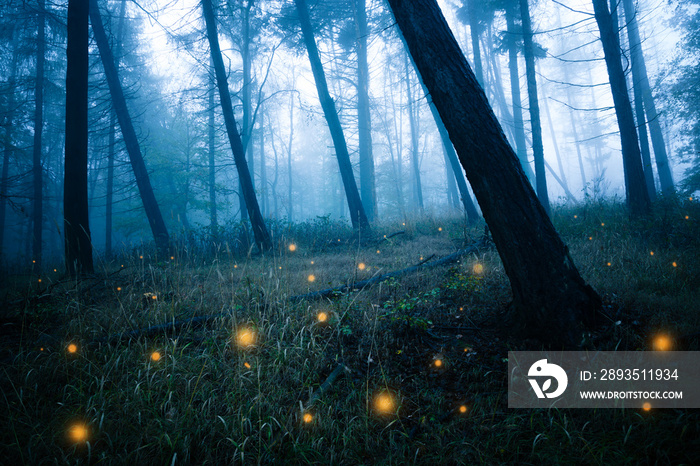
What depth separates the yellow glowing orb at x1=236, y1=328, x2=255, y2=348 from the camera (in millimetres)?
2244

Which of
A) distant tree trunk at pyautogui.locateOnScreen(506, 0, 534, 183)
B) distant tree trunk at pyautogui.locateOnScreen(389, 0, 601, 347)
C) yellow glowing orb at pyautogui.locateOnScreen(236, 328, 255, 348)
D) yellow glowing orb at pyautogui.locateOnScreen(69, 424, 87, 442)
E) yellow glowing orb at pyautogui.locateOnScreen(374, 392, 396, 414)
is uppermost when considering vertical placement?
distant tree trunk at pyautogui.locateOnScreen(506, 0, 534, 183)

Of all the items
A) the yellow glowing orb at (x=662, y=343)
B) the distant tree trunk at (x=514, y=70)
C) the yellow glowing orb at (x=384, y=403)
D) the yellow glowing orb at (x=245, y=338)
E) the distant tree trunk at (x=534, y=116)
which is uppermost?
the distant tree trunk at (x=514, y=70)

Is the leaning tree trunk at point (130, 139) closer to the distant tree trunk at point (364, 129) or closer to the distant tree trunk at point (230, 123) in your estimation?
the distant tree trunk at point (230, 123)

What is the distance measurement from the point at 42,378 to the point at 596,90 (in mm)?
41704

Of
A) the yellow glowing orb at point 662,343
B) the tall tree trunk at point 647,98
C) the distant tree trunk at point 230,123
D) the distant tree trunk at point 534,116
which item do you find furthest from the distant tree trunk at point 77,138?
the tall tree trunk at point 647,98

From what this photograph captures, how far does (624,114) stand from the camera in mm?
5758

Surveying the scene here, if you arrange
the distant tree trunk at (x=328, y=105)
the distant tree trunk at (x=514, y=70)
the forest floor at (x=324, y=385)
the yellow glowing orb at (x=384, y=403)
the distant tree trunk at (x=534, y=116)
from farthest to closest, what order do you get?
the distant tree trunk at (x=514, y=70), the distant tree trunk at (x=328, y=105), the distant tree trunk at (x=534, y=116), the yellow glowing orb at (x=384, y=403), the forest floor at (x=324, y=385)

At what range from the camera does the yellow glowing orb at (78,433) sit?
142 cm

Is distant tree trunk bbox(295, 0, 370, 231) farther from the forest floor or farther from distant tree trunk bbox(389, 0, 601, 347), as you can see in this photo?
distant tree trunk bbox(389, 0, 601, 347)

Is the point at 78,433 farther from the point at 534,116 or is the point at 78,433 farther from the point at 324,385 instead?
the point at 534,116

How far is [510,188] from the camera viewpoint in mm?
2174

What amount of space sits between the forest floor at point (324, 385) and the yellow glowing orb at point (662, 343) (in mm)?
40

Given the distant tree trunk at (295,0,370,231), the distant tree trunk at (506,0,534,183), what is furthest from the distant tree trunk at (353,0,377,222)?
the distant tree trunk at (506,0,534,183)

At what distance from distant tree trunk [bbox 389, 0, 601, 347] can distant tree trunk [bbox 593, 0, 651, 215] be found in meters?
5.60
